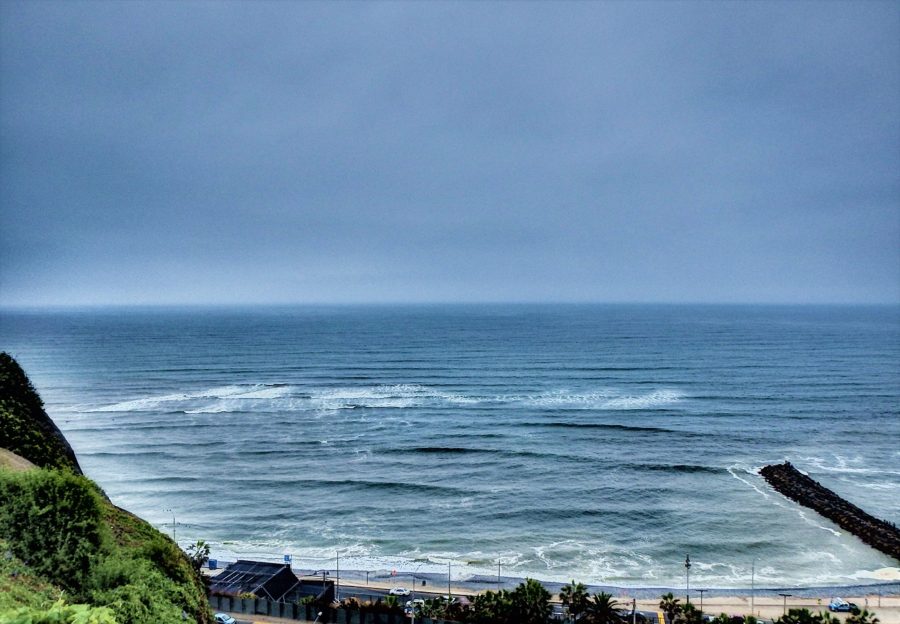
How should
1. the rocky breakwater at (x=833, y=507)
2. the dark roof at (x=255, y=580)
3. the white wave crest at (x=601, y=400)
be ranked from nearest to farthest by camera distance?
the dark roof at (x=255, y=580) < the rocky breakwater at (x=833, y=507) < the white wave crest at (x=601, y=400)

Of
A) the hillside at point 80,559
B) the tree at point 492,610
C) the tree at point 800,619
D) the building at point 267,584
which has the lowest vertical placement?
the building at point 267,584

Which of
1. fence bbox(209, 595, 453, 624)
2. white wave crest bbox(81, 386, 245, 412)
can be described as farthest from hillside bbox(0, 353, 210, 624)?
white wave crest bbox(81, 386, 245, 412)

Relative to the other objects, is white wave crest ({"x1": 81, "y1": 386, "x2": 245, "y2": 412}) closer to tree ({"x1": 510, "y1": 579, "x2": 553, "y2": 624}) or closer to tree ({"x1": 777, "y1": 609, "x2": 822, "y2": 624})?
tree ({"x1": 510, "y1": 579, "x2": 553, "y2": 624})

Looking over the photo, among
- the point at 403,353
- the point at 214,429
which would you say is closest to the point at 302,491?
the point at 214,429

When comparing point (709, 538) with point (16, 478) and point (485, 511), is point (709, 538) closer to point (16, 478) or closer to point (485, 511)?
point (485, 511)

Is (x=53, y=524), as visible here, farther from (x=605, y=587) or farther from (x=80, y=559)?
(x=605, y=587)

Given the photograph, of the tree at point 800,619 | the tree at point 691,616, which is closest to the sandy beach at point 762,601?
the tree at point 691,616

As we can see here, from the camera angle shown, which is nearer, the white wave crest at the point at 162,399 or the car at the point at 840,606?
the car at the point at 840,606

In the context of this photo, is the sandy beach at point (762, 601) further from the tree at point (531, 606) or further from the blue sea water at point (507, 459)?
the tree at point (531, 606)
